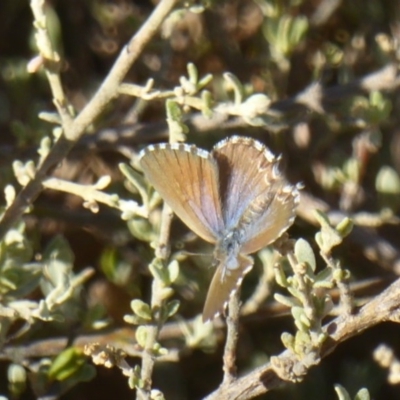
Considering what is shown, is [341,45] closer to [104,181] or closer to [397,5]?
[397,5]

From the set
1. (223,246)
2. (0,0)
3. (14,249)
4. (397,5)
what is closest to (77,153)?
(14,249)

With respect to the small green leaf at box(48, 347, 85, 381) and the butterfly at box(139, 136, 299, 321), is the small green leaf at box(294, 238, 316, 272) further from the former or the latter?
the small green leaf at box(48, 347, 85, 381)

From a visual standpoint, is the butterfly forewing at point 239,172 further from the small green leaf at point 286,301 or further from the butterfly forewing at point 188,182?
the small green leaf at point 286,301

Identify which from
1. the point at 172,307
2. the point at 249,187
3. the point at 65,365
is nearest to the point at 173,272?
the point at 172,307

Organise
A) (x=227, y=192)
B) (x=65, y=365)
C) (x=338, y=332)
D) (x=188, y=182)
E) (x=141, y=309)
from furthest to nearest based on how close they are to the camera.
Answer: (x=65, y=365), (x=227, y=192), (x=188, y=182), (x=141, y=309), (x=338, y=332)

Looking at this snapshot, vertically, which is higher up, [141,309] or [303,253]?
[303,253]

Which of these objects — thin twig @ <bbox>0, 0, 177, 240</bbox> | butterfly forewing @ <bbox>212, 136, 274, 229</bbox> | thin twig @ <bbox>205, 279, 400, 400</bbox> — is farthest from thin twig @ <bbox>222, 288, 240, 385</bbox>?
thin twig @ <bbox>0, 0, 177, 240</bbox>

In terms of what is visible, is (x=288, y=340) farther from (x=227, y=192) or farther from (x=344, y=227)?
(x=227, y=192)
